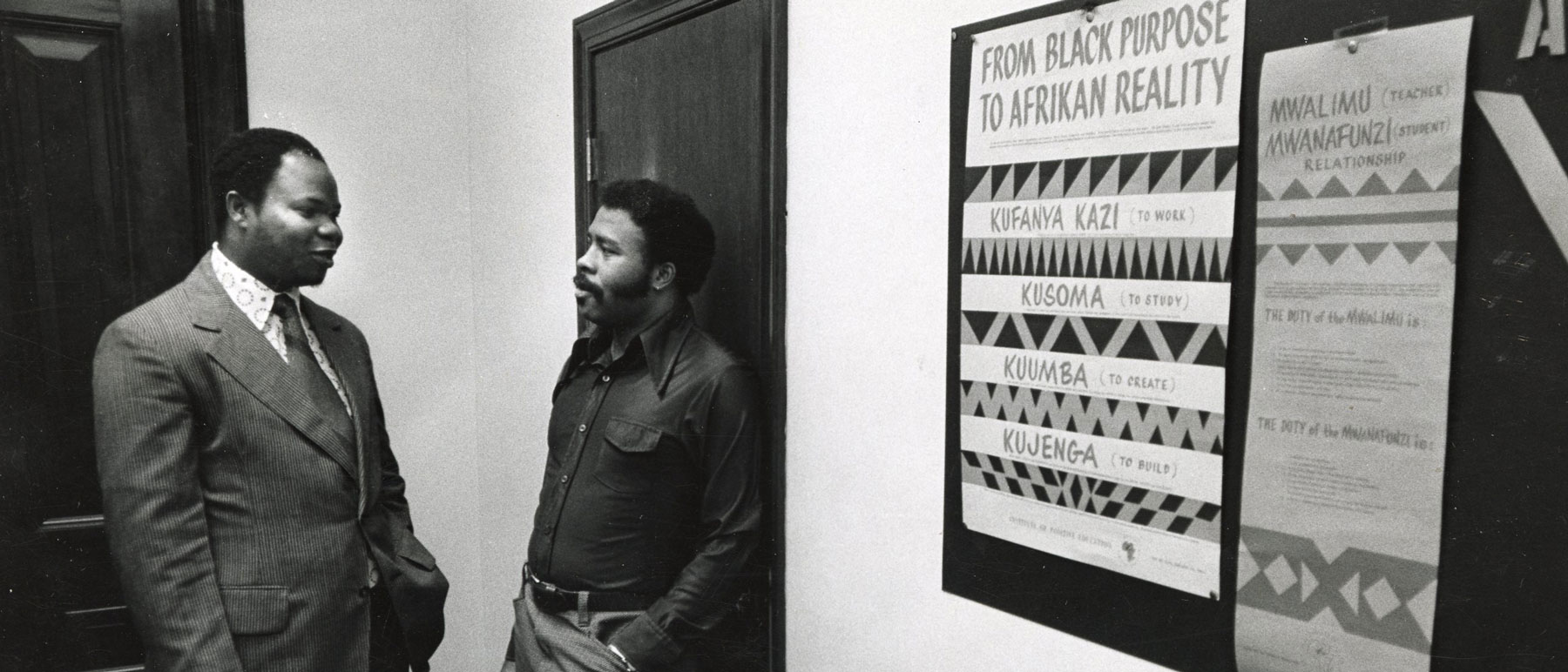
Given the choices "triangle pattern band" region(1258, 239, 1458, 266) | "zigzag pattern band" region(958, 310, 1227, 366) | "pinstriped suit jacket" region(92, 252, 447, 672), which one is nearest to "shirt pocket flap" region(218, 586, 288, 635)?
"pinstriped suit jacket" region(92, 252, 447, 672)

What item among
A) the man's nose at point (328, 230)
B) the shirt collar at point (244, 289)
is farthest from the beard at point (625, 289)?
the shirt collar at point (244, 289)

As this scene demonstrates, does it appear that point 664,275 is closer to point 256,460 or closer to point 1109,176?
point 256,460

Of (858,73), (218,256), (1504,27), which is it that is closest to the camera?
(1504,27)

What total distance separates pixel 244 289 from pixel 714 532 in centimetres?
96

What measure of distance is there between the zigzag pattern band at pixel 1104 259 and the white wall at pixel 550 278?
0.33ft

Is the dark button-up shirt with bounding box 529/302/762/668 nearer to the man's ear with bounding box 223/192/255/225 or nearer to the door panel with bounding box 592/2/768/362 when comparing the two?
the door panel with bounding box 592/2/768/362

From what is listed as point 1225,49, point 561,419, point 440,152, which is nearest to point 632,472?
point 561,419

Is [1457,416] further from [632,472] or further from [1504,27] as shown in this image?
[632,472]

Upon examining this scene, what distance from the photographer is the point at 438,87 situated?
283cm

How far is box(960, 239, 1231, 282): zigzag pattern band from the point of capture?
1.09 metres

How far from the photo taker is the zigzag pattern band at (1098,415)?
43.3 inches

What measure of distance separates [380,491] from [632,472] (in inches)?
24.0

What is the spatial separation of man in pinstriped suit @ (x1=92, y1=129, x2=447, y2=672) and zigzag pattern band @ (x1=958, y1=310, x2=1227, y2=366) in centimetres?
119

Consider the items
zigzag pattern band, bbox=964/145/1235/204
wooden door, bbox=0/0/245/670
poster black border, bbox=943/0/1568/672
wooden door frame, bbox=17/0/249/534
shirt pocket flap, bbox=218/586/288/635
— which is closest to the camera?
poster black border, bbox=943/0/1568/672
